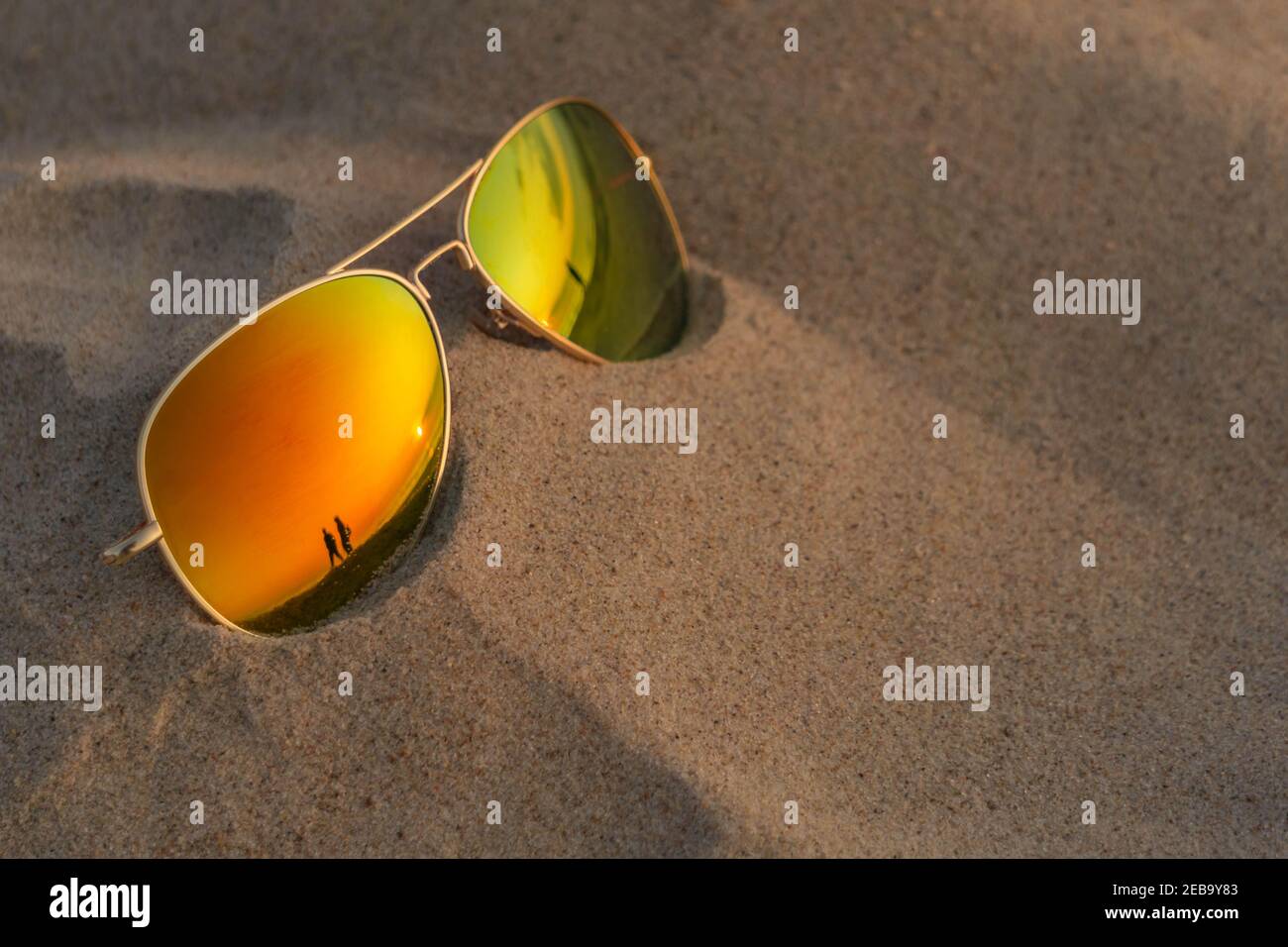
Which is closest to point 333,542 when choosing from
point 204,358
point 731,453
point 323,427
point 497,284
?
point 323,427

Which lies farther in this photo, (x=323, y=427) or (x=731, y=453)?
(x=731, y=453)

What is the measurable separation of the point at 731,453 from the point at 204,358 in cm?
77

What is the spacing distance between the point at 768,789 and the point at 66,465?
102cm

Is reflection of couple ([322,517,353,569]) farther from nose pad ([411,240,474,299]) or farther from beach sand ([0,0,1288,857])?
nose pad ([411,240,474,299])

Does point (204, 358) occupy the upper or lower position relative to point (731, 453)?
upper

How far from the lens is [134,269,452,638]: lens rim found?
1.34 meters

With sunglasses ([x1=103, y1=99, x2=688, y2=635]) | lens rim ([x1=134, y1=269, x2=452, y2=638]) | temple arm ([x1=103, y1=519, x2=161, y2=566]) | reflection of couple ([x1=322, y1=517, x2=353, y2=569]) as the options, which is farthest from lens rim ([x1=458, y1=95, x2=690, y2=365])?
temple arm ([x1=103, y1=519, x2=161, y2=566])

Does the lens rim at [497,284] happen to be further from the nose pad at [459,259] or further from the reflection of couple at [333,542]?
the reflection of couple at [333,542]

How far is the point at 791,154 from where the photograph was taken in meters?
2.20

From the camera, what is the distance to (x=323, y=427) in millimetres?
1460

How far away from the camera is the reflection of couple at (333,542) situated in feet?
4.71

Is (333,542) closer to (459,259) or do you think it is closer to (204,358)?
(204,358)
